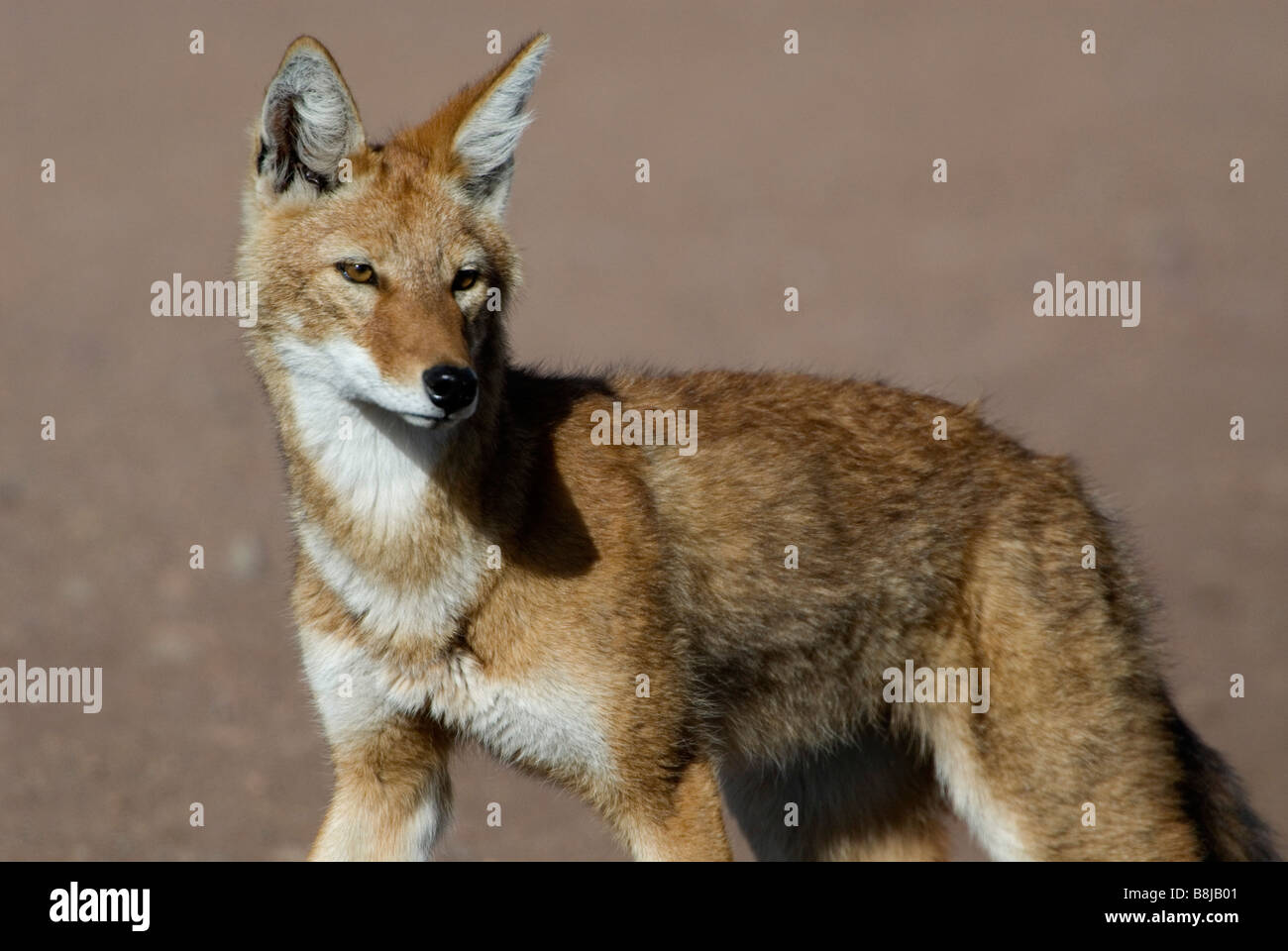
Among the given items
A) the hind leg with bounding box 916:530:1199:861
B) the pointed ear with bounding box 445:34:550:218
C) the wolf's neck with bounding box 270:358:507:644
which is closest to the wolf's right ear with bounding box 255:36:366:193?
the pointed ear with bounding box 445:34:550:218

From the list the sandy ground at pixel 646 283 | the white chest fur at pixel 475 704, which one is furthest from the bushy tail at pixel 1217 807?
the white chest fur at pixel 475 704

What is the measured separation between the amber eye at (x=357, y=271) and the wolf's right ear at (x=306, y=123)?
1.50 ft

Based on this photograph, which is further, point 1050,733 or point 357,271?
point 1050,733

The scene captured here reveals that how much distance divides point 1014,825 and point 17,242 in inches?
629

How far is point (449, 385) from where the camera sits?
18.3 feet

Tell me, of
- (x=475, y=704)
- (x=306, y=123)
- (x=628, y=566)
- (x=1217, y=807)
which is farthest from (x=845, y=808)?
(x=306, y=123)

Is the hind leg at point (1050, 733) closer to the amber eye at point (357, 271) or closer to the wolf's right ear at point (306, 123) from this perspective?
the amber eye at point (357, 271)

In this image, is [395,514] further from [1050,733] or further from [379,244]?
[1050,733]

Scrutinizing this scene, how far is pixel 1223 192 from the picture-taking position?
70.2 ft

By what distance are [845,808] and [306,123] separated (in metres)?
3.64

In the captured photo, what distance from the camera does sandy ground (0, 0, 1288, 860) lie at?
10945mm

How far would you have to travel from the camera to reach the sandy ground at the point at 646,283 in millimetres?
10945

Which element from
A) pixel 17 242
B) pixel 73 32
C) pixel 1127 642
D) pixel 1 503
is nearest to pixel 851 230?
pixel 17 242

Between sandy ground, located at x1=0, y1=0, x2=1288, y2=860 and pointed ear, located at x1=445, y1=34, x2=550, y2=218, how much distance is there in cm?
182
